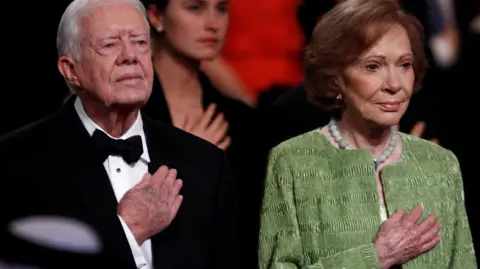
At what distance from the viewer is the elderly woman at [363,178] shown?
272 cm

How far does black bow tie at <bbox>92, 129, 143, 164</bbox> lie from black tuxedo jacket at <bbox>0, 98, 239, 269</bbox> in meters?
0.02

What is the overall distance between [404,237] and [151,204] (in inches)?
25.2

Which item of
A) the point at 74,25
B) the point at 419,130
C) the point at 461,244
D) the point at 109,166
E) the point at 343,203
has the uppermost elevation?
the point at 74,25

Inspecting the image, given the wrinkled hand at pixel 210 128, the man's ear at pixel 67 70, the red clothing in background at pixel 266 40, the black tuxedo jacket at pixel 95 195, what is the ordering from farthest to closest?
the red clothing in background at pixel 266 40, the wrinkled hand at pixel 210 128, the man's ear at pixel 67 70, the black tuxedo jacket at pixel 95 195

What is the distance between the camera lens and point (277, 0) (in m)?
3.85

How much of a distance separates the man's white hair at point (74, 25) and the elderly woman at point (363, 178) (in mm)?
563

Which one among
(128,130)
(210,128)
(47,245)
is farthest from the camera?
(210,128)

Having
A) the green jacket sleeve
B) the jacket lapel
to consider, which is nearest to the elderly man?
the jacket lapel

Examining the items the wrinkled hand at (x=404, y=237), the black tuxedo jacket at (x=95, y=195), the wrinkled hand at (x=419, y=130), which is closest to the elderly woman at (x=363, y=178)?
the wrinkled hand at (x=404, y=237)

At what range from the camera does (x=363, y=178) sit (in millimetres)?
2777

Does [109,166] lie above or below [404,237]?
above

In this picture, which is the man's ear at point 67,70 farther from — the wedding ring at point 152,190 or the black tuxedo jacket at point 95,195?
the wedding ring at point 152,190

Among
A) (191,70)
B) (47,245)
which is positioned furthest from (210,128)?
(47,245)

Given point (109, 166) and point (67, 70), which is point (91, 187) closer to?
point (109, 166)
